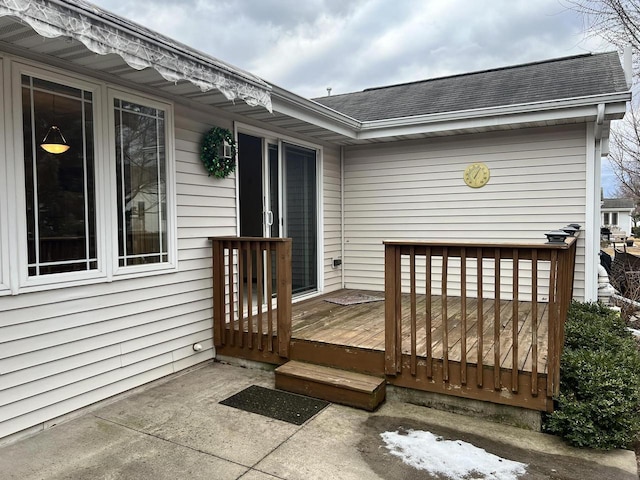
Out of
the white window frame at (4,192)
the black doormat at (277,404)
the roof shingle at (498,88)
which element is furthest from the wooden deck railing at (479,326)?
the roof shingle at (498,88)

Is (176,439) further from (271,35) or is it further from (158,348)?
(271,35)

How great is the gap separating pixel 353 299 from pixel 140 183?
2.96 metres

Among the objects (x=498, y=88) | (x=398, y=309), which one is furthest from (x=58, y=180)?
(x=498, y=88)

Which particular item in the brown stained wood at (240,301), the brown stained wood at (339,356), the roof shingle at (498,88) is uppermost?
the roof shingle at (498,88)

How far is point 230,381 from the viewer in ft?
11.6

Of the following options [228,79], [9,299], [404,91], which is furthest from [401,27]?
[9,299]

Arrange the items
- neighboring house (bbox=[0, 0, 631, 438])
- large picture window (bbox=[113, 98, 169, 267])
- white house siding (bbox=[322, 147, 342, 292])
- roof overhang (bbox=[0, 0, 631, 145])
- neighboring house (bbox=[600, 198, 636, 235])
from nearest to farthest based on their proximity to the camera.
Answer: roof overhang (bbox=[0, 0, 631, 145]) < neighboring house (bbox=[0, 0, 631, 438]) < large picture window (bbox=[113, 98, 169, 267]) < white house siding (bbox=[322, 147, 342, 292]) < neighboring house (bbox=[600, 198, 636, 235])

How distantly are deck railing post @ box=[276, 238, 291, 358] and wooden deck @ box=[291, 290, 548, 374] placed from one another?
0.10 m

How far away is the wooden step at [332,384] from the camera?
3.02 metres

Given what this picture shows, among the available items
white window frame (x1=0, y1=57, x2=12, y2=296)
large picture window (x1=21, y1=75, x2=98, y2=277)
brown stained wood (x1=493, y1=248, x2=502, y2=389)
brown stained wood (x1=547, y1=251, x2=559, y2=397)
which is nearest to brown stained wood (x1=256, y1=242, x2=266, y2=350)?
large picture window (x1=21, y1=75, x2=98, y2=277)

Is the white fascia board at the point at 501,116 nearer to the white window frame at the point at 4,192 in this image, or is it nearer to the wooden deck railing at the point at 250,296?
the wooden deck railing at the point at 250,296

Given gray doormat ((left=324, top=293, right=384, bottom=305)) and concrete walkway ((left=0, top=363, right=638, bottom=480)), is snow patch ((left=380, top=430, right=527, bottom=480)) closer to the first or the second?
concrete walkway ((left=0, top=363, right=638, bottom=480))

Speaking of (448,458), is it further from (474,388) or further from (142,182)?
(142,182)

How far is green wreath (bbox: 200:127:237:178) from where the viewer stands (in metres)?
3.92
